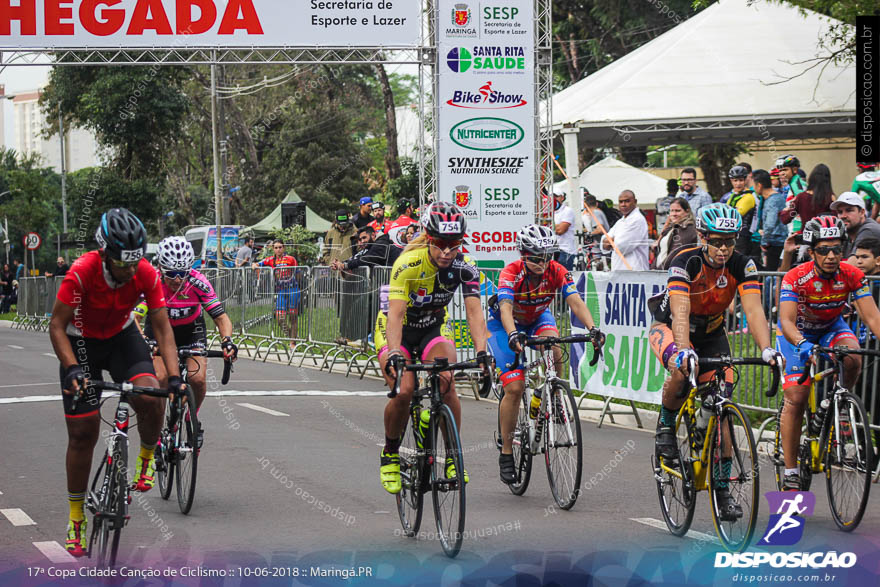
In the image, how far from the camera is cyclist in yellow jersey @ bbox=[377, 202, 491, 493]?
762 cm

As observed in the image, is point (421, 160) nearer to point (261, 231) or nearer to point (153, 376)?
point (153, 376)

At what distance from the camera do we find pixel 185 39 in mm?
18312

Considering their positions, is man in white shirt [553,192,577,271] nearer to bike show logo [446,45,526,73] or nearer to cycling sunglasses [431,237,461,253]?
bike show logo [446,45,526,73]

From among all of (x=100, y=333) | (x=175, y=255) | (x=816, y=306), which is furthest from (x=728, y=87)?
(x=100, y=333)

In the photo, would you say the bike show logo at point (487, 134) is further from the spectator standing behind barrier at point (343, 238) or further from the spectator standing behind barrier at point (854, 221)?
the spectator standing behind barrier at point (854, 221)

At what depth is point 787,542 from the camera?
725 cm

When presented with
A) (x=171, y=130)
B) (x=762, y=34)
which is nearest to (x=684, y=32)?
(x=762, y=34)

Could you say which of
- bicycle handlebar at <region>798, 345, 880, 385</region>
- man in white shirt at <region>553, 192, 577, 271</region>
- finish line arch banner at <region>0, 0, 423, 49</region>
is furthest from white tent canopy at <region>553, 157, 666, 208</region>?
bicycle handlebar at <region>798, 345, 880, 385</region>

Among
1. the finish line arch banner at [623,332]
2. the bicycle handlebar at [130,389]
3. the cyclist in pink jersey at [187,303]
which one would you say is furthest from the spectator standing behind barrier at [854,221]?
the bicycle handlebar at [130,389]

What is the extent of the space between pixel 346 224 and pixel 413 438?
12.9 metres

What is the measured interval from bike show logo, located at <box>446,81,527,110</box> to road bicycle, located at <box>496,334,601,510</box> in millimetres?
8319

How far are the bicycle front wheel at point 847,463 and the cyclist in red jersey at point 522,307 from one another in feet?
6.67

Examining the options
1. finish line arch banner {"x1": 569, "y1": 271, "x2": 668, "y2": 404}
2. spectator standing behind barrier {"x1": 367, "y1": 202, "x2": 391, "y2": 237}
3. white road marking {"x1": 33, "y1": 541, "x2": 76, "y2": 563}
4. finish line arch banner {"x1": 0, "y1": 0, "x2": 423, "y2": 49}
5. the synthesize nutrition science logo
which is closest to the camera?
the synthesize nutrition science logo

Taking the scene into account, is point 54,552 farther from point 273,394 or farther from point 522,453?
point 273,394
